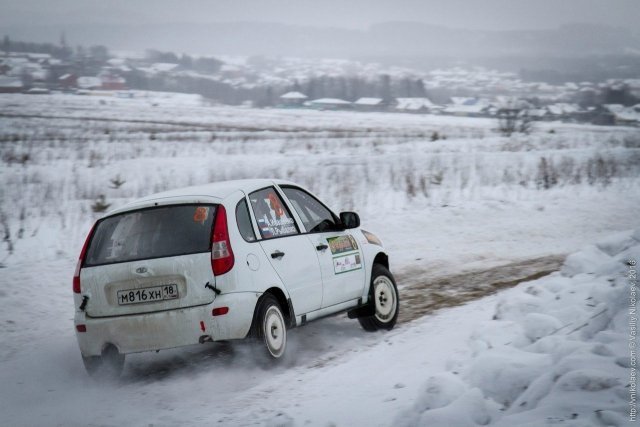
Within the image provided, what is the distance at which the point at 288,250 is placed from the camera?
692cm

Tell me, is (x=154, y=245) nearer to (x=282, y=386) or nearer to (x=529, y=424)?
(x=282, y=386)

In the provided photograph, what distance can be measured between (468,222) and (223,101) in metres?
96.7

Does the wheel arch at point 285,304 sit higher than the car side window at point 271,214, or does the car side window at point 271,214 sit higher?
the car side window at point 271,214

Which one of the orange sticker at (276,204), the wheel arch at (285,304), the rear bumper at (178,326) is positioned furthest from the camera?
the orange sticker at (276,204)

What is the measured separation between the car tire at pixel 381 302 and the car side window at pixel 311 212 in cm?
84

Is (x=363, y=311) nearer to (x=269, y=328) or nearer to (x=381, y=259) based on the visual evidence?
(x=381, y=259)

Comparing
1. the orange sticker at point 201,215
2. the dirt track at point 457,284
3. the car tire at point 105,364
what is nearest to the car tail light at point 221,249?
the orange sticker at point 201,215

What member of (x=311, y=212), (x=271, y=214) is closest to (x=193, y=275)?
(x=271, y=214)

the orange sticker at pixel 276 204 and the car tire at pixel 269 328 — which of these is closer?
the car tire at pixel 269 328

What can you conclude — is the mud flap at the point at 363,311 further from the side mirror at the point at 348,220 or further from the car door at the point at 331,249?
the side mirror at the point at 348,220

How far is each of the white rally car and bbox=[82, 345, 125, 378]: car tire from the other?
10mm

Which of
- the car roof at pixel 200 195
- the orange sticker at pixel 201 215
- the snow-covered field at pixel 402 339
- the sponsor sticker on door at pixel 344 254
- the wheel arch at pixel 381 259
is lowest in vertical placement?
the snow-covered field at pixel 402 339

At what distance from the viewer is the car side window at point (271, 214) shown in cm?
685

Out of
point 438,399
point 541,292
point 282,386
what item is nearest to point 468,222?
point 541,292
